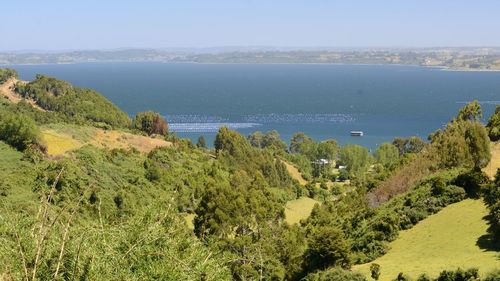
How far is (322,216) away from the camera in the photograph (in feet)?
115

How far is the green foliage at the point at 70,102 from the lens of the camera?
70812mm

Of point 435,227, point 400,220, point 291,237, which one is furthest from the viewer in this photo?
point 291,237

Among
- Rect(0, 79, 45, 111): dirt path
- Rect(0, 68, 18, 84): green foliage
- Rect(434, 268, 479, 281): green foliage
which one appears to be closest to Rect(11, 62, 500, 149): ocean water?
Rect(0, 68, 18, 84): green foliage

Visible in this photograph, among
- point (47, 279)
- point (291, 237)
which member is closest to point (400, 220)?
point (291, 237)

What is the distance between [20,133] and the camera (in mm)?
42531

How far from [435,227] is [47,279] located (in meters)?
20.1

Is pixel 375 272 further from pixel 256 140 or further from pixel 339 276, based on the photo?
pixel 256 140

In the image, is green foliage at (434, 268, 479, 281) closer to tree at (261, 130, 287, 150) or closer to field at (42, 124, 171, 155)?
field at (42, 124, 171, 155)

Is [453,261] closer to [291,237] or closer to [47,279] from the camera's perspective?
[291,237]

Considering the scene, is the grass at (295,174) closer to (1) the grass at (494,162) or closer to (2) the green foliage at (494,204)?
(1) the grass at (494,162)

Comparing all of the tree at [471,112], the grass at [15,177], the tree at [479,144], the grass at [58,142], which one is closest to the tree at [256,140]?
the grass at [58,142]

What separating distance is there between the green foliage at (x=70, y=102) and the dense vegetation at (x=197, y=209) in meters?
7.06

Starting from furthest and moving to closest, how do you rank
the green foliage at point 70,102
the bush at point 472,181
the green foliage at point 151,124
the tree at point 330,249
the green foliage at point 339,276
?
the green foliage at point 70,102
the green foliage at point 151,124
the bush at point 472,181
the tree at point 330,249
the green foliage at point 339,276

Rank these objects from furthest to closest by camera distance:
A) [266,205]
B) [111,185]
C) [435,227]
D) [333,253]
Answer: [111,185] < [266,205] < [435,227] < [333,253]
